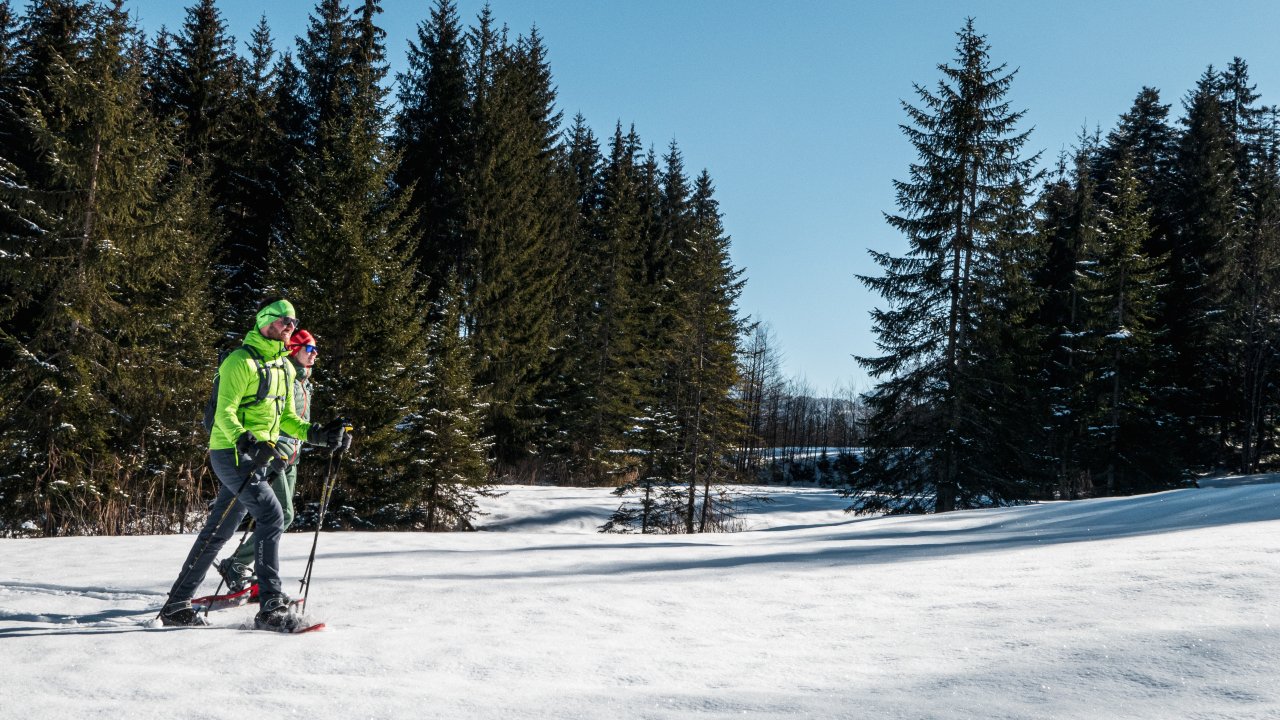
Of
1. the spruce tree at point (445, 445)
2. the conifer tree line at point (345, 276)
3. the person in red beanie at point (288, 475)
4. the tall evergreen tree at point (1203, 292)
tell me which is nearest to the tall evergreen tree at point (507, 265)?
the conifer tree line at point (345, 276)

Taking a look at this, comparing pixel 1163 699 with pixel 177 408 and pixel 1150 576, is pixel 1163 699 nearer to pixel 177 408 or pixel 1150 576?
pixel 1150 576

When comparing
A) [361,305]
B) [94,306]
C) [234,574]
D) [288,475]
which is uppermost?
[361,305]

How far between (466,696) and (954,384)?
20181 millimetres

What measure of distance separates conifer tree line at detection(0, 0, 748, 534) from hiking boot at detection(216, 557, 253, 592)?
22.9ft

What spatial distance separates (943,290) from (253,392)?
20419 mm

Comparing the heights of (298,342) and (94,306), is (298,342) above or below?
below

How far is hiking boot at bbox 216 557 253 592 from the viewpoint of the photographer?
5.30 metres

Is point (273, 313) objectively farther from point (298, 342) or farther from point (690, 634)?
point (690, 634)

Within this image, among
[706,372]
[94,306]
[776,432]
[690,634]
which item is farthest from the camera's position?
[776,432]

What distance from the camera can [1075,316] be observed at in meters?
30.0

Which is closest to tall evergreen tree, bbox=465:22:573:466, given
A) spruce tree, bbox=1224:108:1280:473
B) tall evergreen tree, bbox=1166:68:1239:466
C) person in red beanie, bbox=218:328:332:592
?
person in red beanie, bbox=218:328:332:592

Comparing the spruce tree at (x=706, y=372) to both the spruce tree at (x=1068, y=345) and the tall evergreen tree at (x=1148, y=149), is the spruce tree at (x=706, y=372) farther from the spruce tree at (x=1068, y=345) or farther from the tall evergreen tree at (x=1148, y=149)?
the tall evergreen tree at (x=1148, y=149)

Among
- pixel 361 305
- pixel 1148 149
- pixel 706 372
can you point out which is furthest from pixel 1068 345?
pixel 361 305

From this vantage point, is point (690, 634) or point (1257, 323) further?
point (1257, 323)
